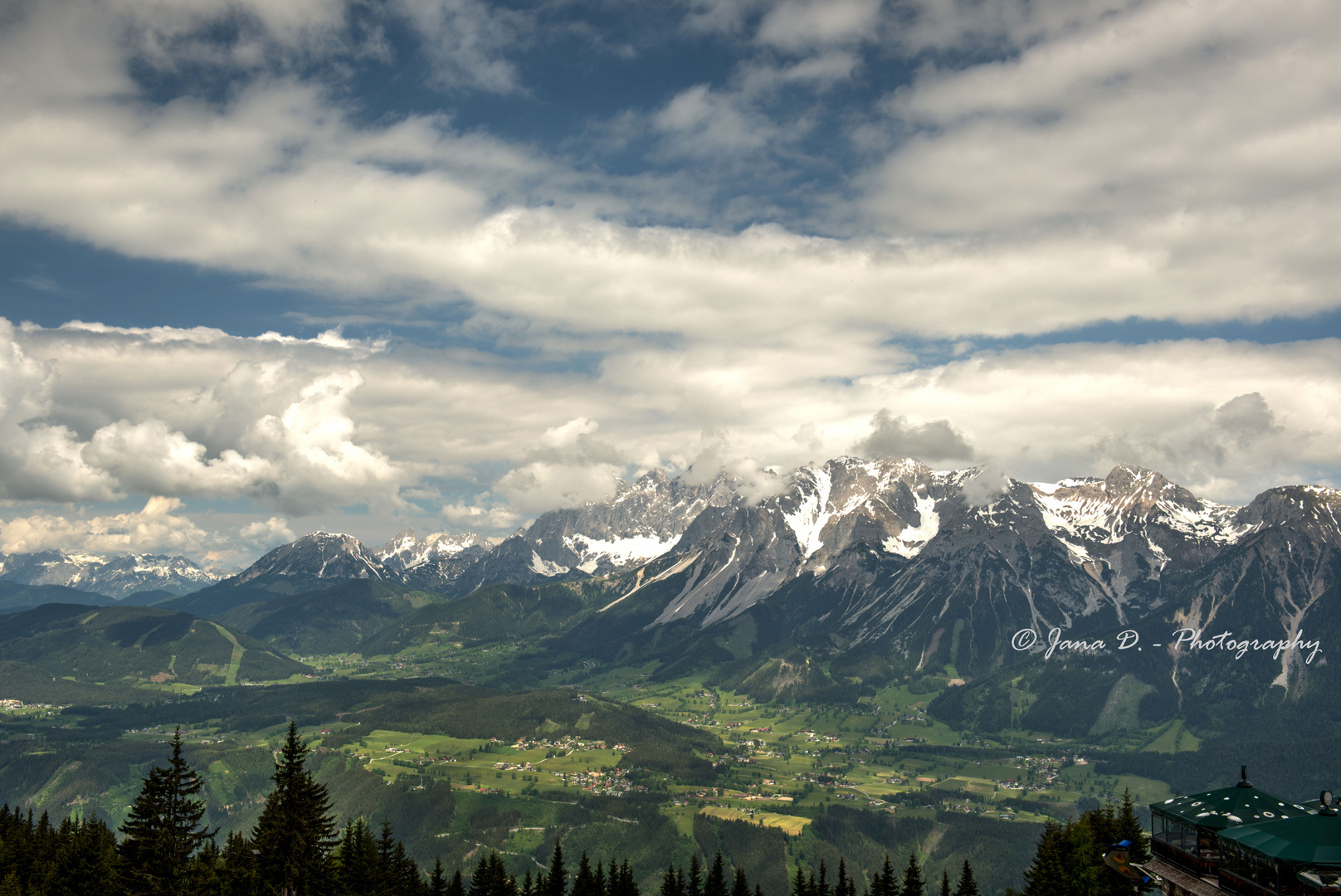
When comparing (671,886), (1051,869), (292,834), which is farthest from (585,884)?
(292,834)

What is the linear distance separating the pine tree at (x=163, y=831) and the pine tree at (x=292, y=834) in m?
5.10

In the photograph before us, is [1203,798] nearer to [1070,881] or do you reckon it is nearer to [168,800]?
[1070,881]

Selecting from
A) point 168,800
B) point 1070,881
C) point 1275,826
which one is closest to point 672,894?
point 1070,881

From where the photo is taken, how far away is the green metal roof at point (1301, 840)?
1469 inches

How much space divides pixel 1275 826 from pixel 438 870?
420 feet

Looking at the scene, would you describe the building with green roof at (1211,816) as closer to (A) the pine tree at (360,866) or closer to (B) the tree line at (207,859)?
(B) the tree line at (207,859)

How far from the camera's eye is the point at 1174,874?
159ft

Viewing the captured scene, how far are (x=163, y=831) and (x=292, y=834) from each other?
31.4ft

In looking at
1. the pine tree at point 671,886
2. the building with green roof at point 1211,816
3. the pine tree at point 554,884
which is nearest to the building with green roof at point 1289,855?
the building with green roof at point 1211,816

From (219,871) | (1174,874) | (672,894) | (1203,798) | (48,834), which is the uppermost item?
(1203,798)

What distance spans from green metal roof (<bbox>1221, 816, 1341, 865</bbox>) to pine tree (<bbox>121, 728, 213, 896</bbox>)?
6629cm

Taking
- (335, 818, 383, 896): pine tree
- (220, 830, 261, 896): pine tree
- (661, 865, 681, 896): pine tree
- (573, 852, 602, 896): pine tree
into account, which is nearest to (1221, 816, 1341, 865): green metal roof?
(220, 830, 261, 896): pine tree

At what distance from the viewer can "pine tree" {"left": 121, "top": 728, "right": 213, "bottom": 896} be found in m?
64.7

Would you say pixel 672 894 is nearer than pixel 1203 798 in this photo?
No
